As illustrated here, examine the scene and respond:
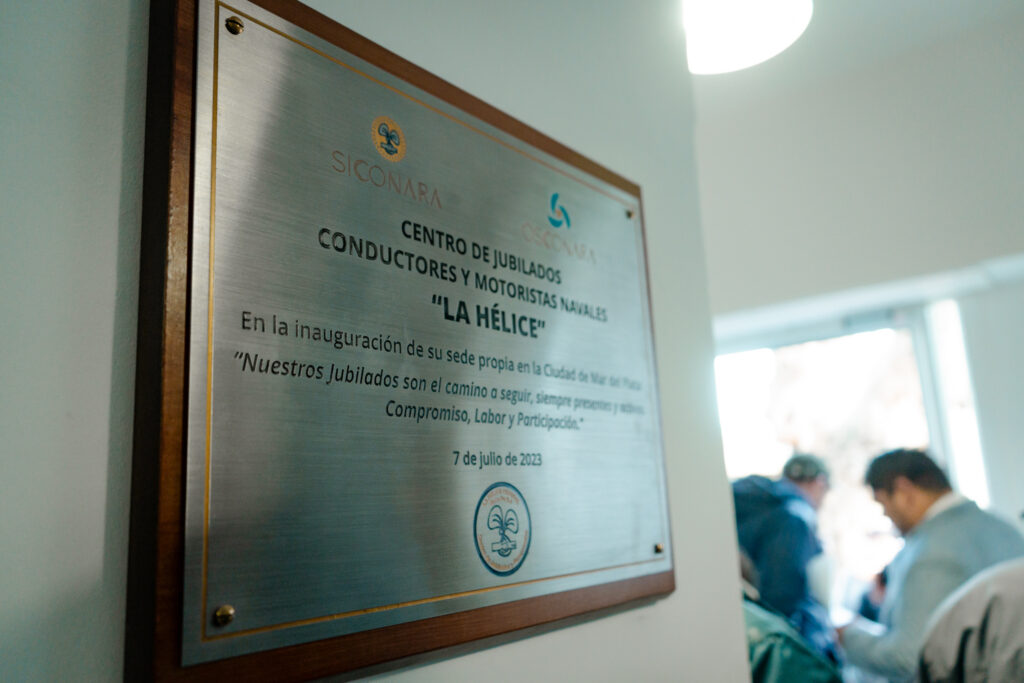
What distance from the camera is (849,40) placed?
8.34 ft

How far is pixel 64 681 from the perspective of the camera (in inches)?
18.1

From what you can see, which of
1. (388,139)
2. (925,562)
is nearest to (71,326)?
(388,139)

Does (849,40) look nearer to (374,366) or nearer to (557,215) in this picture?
(557,215)

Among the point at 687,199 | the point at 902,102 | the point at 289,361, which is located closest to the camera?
the point at 289,361

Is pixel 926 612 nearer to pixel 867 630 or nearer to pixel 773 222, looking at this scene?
pixel 867 630

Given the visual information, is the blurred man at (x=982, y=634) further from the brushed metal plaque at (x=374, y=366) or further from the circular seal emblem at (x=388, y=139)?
the circular seal emblem at (x=388, y=139)

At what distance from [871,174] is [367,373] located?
8.79ft

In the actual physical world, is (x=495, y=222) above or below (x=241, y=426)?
above

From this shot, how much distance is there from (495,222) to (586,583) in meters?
0.41

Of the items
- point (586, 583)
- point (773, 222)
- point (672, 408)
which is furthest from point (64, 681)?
point (773, 222)

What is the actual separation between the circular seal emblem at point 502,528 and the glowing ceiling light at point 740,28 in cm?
125

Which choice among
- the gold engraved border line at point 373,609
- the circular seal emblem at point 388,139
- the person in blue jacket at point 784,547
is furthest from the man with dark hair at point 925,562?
the circular seal emblem at point 388,139

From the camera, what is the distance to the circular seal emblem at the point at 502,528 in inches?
27.6

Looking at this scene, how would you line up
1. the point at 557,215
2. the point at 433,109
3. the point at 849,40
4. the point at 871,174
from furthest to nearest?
the point at 871,174, the point at 849,40, the point at 557,215, the point at 433,109
